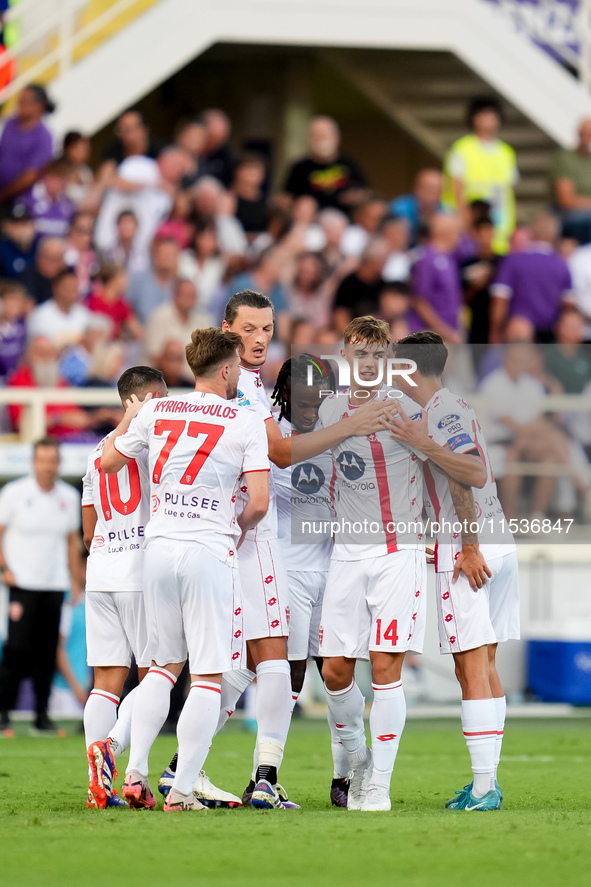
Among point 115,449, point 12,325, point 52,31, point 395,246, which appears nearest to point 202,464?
point 115,449

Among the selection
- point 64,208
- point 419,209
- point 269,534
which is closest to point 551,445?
point 419,209

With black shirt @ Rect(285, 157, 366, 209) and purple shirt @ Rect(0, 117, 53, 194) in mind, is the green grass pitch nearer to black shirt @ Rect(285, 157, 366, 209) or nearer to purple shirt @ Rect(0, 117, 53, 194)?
purple shirt @ Rect(0, 117, 53, 194)

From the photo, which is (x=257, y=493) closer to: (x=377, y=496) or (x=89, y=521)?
(x=377, y=496)

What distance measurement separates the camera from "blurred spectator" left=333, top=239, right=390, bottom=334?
47.3ft

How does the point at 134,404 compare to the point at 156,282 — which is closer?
the point at 134,404

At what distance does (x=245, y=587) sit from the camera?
679cm

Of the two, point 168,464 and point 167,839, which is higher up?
point 168,464

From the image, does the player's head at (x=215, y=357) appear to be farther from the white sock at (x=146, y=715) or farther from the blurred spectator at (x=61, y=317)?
the blurred spectator at (x=61, y=317)

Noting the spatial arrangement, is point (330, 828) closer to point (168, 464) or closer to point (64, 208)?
point (168, 464)

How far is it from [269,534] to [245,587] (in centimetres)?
30

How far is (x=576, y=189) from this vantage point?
16625mm

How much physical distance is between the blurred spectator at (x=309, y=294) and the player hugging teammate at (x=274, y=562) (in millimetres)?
7623

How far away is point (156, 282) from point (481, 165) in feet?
15.8

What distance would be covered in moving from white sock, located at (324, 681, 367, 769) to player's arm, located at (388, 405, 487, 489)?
3.66 ft
